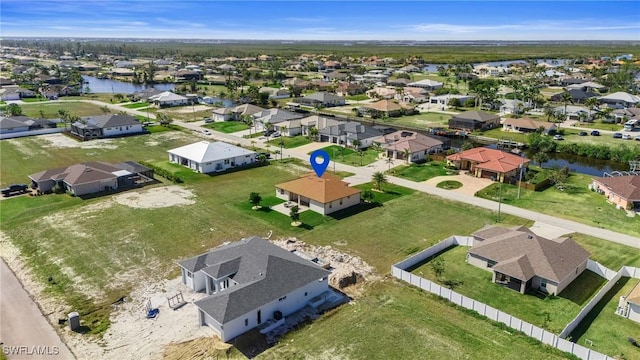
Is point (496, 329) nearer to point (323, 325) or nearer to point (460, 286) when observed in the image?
point (460, 286)

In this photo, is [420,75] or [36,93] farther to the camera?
[420,75]

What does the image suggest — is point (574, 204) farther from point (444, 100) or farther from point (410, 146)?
point (444, 100)

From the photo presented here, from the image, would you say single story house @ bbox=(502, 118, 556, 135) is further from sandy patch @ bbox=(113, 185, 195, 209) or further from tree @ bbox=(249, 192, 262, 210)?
A: sandy patch @ bbox=(113, 185, 195, 209)

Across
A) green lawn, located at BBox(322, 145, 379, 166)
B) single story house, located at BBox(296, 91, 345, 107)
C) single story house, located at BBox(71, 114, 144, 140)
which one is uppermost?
single story house, located at BBox(296, 91, 345, 107)

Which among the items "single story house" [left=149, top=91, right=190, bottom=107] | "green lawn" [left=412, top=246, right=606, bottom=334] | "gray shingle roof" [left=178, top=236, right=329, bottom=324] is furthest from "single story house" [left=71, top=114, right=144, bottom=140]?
"green lawn" [left=412, top=246, right=606, bottom=334]

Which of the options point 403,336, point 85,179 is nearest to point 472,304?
point 403,336

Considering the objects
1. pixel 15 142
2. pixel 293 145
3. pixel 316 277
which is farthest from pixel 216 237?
pixel 15 142
